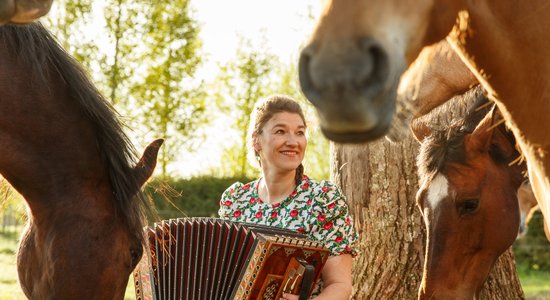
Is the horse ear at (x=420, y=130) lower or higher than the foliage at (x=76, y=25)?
lower

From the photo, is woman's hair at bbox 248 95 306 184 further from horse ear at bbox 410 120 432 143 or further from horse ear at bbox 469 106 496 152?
horse ear at bbox 469 106 496 152

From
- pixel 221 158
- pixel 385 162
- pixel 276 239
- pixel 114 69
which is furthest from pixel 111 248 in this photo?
pixel 221 158

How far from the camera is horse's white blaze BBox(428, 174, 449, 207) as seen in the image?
4688 millimetres

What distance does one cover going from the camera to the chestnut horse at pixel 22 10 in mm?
2494

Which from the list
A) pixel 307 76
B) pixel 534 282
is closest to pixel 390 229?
pixel 307 76

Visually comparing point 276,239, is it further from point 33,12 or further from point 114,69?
point 114,69

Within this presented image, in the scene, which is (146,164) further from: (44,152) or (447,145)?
(447,145)

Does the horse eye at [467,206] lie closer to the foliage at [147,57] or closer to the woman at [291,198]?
the woman at [291,198]

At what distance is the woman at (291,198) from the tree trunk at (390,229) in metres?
1.18

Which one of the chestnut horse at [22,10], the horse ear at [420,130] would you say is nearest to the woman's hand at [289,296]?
the horse ear at [420,130]

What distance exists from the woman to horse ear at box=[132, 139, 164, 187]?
2.02ft

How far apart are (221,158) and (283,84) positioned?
2789mm

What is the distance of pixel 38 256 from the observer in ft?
13.8

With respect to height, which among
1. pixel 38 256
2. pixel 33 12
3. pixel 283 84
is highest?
pixel 283 84
